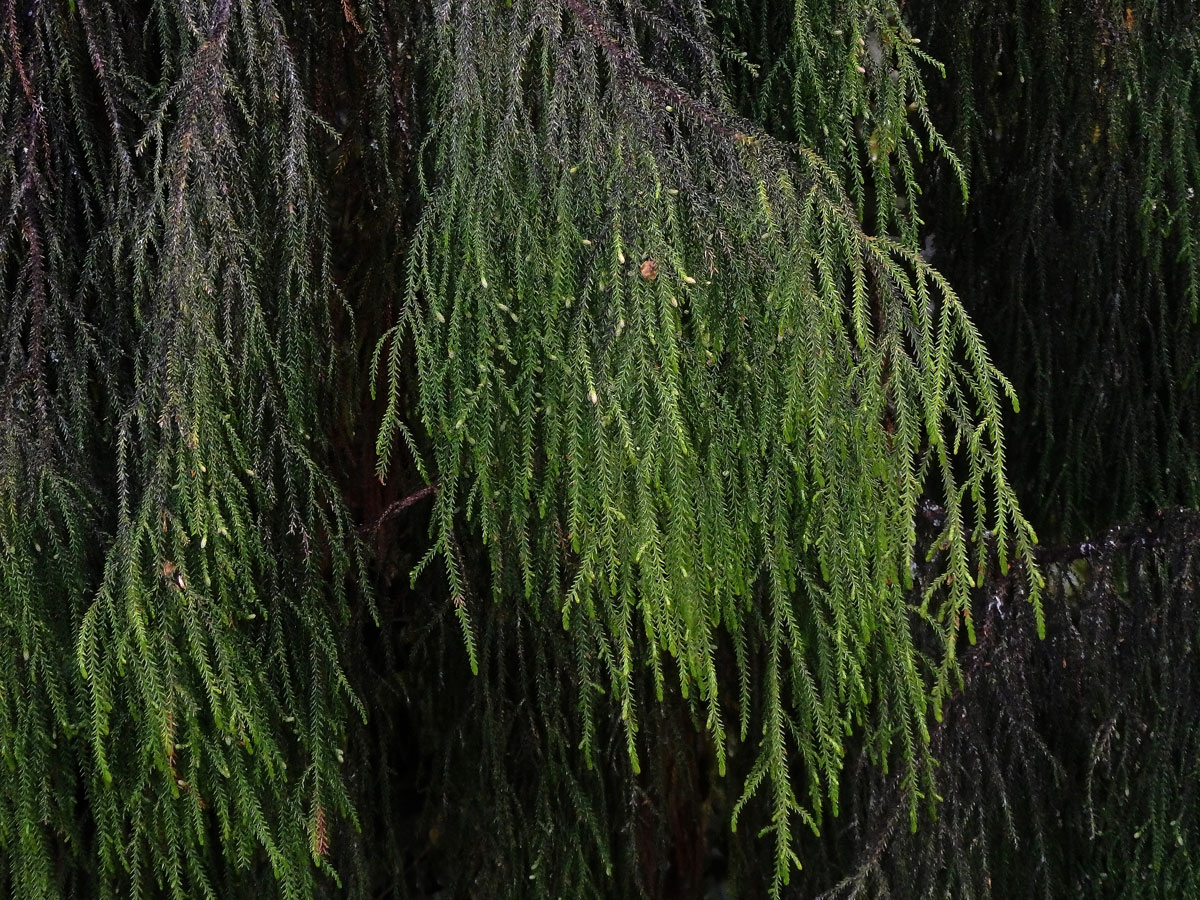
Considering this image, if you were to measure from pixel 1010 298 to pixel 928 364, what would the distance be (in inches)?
37.3

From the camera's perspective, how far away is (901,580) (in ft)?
4.34

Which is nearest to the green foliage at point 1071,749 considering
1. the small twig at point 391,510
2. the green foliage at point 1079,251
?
the green foliage at point 1079,251

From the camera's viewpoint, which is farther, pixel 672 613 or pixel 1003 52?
→ pixel 1003 52

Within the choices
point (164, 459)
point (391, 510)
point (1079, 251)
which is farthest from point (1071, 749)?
point (164, 459)

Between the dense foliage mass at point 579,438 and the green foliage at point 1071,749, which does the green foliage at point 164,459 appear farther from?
the green foliage at point 1071,749

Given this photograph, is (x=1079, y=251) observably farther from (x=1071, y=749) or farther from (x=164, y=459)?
(x=164, y=459)

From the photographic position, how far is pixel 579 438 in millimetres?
1137

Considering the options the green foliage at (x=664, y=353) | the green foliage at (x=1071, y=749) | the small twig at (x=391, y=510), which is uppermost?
the green foliage at (x=664, y=353)

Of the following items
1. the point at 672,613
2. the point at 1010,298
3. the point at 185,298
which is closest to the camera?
the point at 672,613

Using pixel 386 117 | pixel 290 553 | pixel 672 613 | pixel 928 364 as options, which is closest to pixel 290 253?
pixel 386 117

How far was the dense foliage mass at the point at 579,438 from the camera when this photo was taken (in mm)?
1164

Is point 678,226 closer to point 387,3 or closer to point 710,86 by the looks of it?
point 710,86

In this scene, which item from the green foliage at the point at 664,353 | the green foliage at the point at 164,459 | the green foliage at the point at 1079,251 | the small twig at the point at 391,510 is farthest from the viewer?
the green foliage at the point at 1079,251

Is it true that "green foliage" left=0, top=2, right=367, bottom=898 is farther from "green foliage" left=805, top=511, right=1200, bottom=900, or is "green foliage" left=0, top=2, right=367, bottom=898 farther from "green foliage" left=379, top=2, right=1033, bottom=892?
"green foliage" left=805, top=511, right=1200, bottom=900
